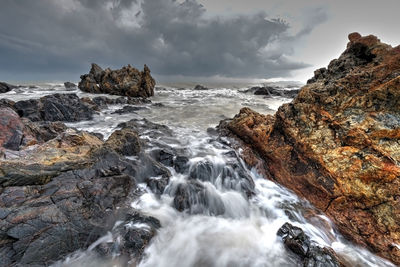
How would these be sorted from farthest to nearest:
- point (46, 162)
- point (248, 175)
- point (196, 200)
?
point (248, 175)
point (196, 200)
point (46, 162)

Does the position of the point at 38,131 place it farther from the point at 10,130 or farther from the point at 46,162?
the point at 46,162

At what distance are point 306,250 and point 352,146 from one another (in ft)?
11.2

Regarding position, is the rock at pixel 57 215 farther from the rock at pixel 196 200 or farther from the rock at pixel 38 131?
the rock at pixel 38 131

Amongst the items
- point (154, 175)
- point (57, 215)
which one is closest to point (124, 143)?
point (154, 175)

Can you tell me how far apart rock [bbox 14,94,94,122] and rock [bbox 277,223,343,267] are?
586 inches

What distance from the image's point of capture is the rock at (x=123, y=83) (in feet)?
105

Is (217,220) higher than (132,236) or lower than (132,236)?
lower

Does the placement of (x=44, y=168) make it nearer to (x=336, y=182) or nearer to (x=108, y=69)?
(x=336, y=182)

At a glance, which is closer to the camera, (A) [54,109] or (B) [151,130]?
(B) [151,130]

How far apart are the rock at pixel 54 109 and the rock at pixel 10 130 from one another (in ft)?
23.9

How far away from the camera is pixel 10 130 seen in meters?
5.60

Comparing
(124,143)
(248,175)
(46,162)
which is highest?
(46,162)

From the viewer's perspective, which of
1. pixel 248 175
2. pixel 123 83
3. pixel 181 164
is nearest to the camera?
pixel 248 175

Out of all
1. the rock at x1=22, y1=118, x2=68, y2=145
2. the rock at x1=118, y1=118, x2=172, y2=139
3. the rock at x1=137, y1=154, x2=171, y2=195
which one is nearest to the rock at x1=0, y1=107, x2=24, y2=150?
the rock at x1=22, y1=118, x2=68, y2=145
